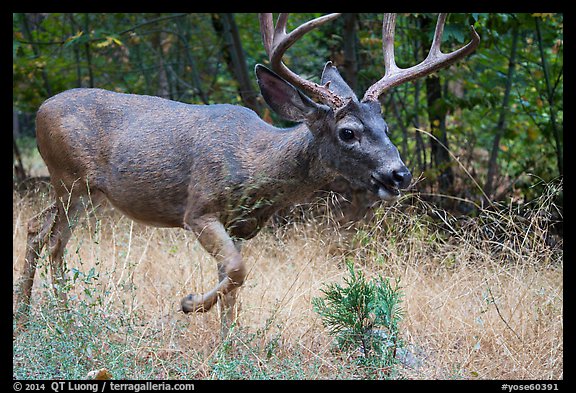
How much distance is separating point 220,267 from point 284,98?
1.23m

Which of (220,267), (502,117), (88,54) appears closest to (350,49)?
(502,117)

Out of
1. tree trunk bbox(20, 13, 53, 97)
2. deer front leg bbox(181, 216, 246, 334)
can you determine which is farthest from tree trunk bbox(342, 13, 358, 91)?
deer front leg bbox(181, 216, 246, 334)

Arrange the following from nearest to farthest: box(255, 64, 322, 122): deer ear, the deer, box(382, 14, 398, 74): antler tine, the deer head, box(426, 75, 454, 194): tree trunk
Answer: the deer head < the deer < box(255, 64, 322, 122): deer ear < box(382, 14, 398, 74): antler tine < box(426, 75, 454, 194): tree trunk

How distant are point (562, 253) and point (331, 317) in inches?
112

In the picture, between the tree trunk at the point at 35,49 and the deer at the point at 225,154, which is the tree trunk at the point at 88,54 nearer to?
the tree trunk at the point at 35,49

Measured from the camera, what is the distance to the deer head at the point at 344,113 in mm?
5148

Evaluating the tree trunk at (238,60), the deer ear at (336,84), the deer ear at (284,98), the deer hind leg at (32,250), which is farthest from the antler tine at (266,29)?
the tree trunk at (238,60)

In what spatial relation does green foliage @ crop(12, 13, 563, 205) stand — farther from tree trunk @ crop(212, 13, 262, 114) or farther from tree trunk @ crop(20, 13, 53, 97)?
tree trunk @ crop(212, 13, 262, 114)

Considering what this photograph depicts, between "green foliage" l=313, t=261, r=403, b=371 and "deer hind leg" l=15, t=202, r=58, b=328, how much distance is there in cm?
240

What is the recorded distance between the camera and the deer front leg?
200 inches

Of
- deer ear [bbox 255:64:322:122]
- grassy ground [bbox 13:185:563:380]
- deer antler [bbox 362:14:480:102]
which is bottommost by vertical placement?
grassy ground [bbox 13:185:563:380]

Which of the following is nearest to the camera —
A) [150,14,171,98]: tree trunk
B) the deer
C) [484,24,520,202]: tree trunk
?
the deer

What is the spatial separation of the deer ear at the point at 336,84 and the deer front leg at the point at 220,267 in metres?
1.24

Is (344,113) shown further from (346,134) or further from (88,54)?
(88,54)
